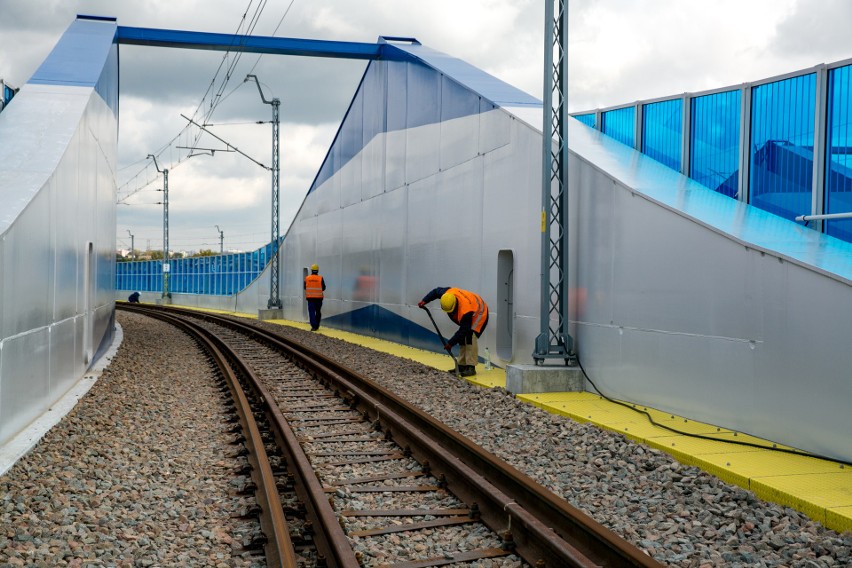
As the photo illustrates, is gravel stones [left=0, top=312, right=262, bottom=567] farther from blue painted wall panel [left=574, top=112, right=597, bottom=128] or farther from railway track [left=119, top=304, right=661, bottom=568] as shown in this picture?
blue painted wall panel [left=574, top=112, right=597, bottom=128]

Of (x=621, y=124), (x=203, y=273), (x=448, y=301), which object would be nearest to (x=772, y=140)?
(x=621, y=124)

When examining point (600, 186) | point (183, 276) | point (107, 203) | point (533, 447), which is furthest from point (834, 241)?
point (183, 276)

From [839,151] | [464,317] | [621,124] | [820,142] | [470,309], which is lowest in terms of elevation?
[464,317]

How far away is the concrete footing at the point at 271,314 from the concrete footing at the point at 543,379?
2186 centimetres

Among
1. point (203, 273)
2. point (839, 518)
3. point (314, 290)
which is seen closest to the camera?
point (839, 518)

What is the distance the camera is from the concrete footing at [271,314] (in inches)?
1211

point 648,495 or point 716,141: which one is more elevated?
point 716,141

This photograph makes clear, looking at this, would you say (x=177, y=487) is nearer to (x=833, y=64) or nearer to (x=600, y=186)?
(x=600, y=186)

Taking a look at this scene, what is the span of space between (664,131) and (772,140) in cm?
226

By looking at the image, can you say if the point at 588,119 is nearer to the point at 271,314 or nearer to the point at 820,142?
the point at 820,142

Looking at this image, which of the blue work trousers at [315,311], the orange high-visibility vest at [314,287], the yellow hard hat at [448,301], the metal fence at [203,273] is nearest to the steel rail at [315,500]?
the yellow hard hat at [448,301]

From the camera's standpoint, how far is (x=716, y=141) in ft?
31.8

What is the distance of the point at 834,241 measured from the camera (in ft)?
24.7

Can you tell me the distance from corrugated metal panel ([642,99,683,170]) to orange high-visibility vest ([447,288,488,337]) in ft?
11.2
